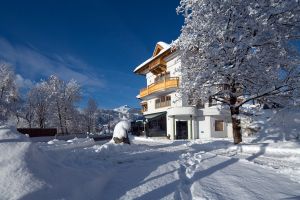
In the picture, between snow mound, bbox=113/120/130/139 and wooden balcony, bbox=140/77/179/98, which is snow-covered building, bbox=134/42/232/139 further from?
snow mound, bbox=113/120/130/139

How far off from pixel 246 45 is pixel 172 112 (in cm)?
1867

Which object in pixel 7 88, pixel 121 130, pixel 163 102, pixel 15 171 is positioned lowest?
pixel 15 171

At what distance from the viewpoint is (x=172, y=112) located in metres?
31.8

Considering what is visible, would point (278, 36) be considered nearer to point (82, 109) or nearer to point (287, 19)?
point (287, 19)

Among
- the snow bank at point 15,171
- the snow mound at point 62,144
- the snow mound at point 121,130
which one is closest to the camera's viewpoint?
the snow bank at point 15,171

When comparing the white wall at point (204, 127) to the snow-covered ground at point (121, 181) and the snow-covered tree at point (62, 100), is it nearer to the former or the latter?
the snow-covered ground at point (121, 181)

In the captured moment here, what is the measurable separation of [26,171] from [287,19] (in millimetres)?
15143

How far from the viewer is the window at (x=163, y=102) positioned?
118ft

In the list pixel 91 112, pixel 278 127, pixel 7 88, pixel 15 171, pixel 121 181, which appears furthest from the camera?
pixel 91 112

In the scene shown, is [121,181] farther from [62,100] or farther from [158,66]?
[62,100]

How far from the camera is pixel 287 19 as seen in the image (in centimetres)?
1460

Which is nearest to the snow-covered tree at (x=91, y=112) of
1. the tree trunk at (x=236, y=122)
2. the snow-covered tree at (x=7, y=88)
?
the snow-covered tree at (x=7, y=88)

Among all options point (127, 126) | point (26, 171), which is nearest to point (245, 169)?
point (26, 171)

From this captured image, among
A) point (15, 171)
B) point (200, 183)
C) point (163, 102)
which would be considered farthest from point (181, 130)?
point (15, 171)
